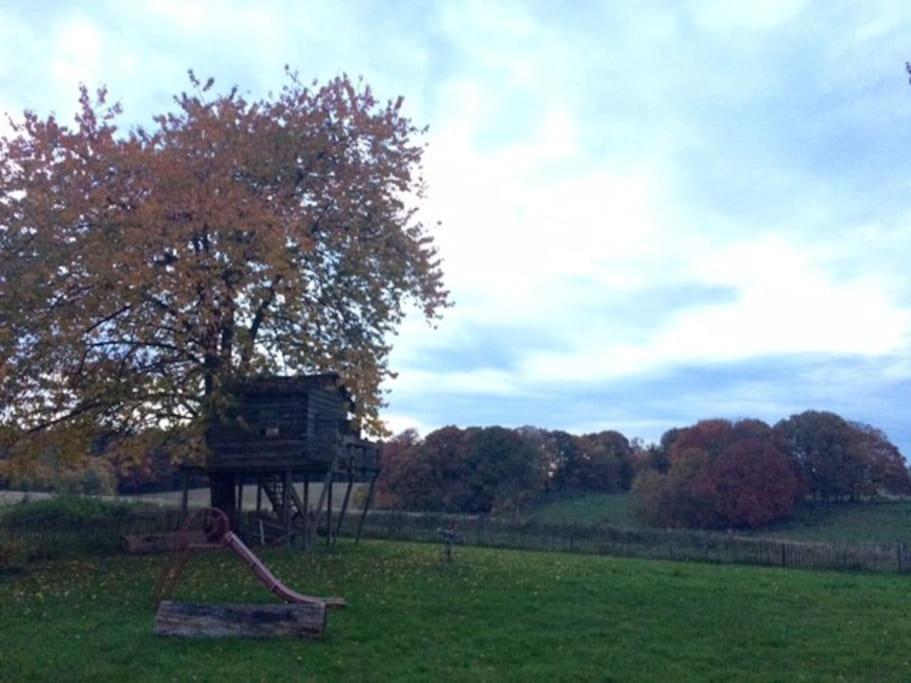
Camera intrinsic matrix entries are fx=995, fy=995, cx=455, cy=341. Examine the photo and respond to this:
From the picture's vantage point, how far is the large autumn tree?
2395cm

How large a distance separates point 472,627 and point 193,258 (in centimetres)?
1233

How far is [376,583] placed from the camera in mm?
20953

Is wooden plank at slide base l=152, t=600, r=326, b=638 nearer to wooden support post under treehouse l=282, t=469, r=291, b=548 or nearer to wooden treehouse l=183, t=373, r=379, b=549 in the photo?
wooden treehouse l=183, t=373, r=379, b=549

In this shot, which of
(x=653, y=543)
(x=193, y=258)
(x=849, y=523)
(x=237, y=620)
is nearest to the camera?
(x=237, y=620)

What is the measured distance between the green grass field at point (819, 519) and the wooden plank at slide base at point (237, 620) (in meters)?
36.5

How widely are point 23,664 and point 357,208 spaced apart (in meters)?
16.7

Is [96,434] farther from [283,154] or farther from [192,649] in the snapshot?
[192,649]

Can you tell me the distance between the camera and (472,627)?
16.7m

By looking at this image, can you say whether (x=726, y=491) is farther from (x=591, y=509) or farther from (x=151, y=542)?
(x=151, y=542)

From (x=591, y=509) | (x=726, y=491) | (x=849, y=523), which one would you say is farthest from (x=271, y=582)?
(x=591, y=509)

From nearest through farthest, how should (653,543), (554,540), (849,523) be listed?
(653,543) < (554,540) < (849,523)

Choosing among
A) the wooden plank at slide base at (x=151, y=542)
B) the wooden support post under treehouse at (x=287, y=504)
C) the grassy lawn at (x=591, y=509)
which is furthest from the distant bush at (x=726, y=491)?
the wooden plank at slide base at (x=151, y=542)

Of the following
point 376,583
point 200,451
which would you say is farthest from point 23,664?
point 200,451

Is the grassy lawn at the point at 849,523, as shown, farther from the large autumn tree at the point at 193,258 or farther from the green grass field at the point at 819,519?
the large autumn tree at the point at 193,258
